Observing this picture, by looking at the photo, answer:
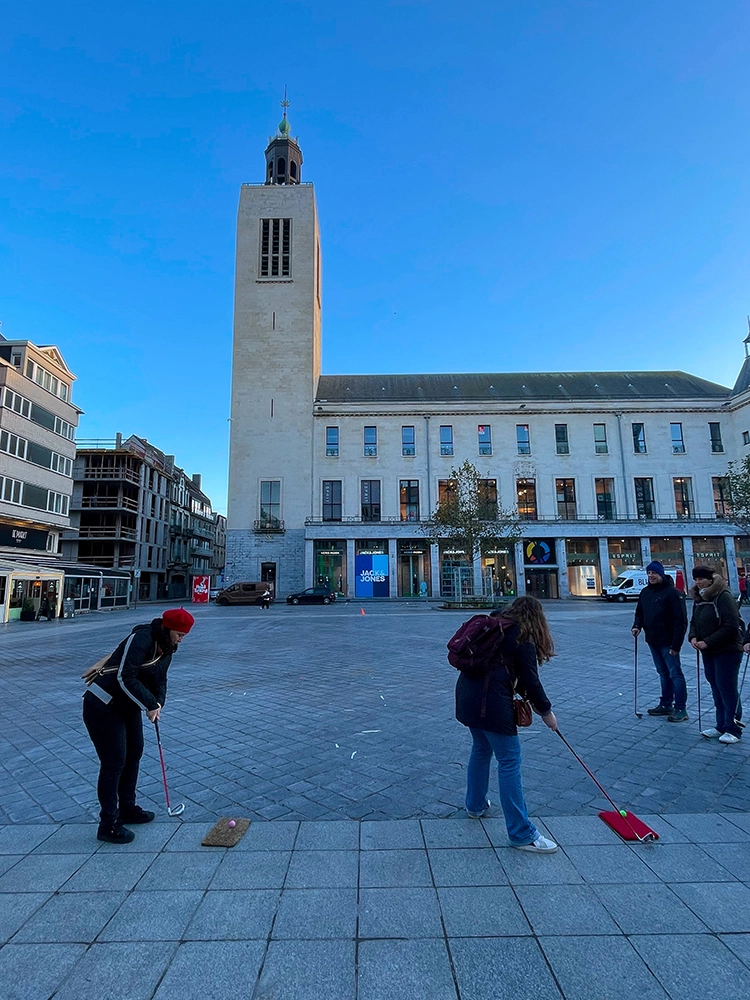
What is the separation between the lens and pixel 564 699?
754 centimetres

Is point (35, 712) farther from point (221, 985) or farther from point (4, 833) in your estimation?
point (221, 985)

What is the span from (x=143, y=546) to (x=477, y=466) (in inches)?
1356

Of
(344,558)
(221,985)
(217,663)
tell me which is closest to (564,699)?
(221,985)

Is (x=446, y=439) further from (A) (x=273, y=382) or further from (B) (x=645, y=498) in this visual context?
(B) (x=645, y=498)

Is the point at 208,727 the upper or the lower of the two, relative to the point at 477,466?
lower

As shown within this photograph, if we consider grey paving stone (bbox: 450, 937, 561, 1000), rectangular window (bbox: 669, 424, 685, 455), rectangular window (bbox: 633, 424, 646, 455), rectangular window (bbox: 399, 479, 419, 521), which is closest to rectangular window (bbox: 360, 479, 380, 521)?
rectangular window (bbox: 399, 479, 419, 521)

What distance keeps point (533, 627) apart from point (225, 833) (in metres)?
2.60

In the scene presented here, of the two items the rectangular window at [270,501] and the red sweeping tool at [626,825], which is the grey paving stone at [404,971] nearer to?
the red sweeping tool at [626,825]

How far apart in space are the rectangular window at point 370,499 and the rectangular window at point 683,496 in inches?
1009

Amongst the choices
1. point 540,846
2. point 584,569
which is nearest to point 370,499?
point 584,569

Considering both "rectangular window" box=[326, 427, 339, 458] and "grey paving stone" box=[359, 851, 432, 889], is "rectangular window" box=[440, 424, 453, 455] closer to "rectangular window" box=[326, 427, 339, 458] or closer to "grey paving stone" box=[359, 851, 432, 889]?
"rectangular window" box=[326, 427, 339, 458]

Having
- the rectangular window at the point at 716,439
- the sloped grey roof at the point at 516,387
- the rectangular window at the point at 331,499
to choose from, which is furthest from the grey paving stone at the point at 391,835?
the rectangular window at the point at 716,439

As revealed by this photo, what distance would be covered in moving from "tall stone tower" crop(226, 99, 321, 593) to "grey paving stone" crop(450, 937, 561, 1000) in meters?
41.0

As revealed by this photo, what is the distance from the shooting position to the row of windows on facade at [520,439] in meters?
45.0
